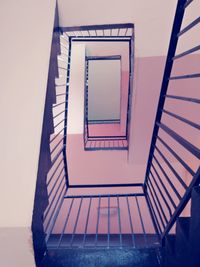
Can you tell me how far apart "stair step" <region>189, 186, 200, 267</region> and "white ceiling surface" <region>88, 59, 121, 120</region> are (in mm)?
5359

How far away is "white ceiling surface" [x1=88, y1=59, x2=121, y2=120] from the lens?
629 cm

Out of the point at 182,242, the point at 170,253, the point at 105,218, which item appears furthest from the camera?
the point at 105,218

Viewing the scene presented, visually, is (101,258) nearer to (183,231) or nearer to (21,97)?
(183,231)

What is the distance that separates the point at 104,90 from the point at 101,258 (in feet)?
17.1

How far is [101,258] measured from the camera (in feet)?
6.64

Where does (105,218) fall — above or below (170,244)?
below

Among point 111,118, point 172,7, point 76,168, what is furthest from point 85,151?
point 172,7

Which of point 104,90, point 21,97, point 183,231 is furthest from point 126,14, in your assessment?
point 104,90

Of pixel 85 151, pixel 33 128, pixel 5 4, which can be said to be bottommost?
pixel 85 151

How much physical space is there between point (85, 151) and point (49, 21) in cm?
282

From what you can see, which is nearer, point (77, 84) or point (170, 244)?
point (170, 244)

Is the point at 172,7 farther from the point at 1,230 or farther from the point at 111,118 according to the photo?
the point at 111,118

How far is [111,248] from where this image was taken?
2.11 meters

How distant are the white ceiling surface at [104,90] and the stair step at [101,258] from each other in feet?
16.1
